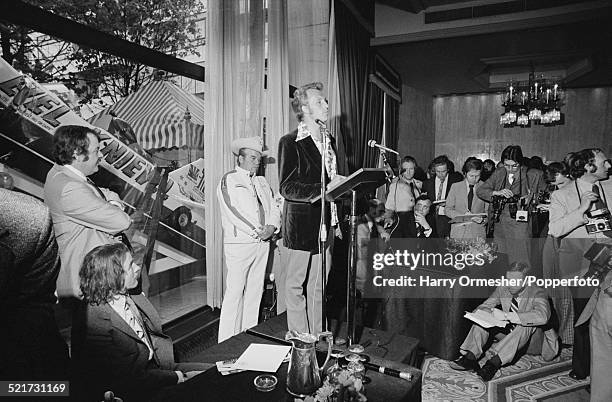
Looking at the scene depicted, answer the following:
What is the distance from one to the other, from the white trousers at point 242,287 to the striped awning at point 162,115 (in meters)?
0.96

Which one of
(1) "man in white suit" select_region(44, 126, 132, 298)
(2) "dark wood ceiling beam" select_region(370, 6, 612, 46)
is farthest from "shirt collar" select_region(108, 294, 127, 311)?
(2) "dark wood ceiling beam" select_region(370, 6, 612, 46)

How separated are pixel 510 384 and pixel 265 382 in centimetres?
197

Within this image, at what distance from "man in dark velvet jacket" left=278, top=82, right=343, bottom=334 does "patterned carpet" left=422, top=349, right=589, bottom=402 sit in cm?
96

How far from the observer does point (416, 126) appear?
8352mm

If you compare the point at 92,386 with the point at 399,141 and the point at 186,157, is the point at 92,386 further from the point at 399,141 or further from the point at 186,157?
the point at 399,141

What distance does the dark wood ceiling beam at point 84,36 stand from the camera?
174cm

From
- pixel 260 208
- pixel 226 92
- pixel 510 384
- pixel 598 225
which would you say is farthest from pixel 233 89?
pixel 598 225

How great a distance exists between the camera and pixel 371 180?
187 centimetres

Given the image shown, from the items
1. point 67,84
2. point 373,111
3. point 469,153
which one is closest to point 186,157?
point 67,84

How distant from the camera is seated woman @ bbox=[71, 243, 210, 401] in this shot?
1701mm

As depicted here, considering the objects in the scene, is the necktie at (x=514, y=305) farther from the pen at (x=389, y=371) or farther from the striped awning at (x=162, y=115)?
the striped awning at (x=162, y=115)

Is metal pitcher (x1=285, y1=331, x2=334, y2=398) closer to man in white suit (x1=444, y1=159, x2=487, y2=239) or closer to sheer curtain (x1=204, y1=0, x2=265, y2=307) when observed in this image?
sheer curtain (x1=204, y1=0, x2=265, y2=307)

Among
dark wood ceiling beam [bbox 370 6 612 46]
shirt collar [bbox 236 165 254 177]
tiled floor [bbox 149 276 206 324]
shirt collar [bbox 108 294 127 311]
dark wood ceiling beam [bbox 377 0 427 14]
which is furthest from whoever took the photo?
dark wood ceiling beam [bbox 377 0 427 14]

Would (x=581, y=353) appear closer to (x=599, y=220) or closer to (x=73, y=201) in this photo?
(x=599, y=220)
